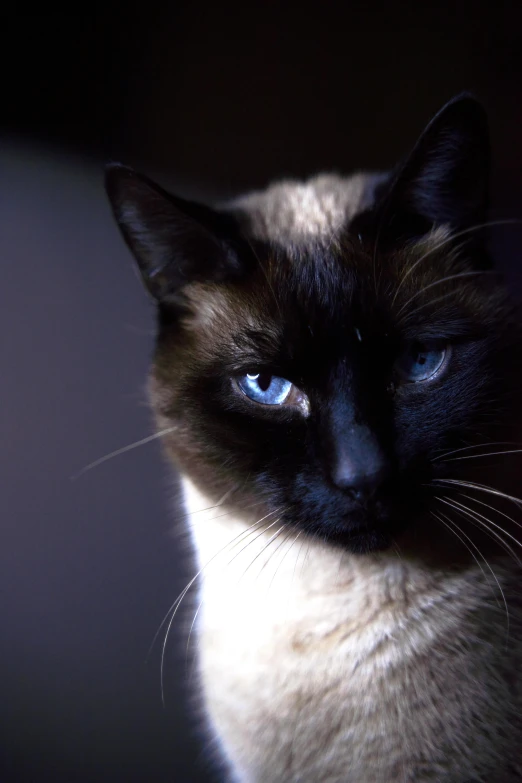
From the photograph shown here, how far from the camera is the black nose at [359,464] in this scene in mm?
835

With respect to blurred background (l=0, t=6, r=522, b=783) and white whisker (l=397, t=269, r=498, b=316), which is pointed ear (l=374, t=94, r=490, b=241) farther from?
blurred background (l=0, t=6, r=522, b=783)

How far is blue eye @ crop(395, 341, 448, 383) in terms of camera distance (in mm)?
962

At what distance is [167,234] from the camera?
1.00 metres

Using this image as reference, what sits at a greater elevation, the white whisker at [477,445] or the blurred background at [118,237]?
the blurred background at [118,237]

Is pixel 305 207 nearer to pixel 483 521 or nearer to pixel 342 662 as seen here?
pixel 483 521

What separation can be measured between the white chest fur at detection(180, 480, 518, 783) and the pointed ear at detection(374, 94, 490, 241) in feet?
1.67

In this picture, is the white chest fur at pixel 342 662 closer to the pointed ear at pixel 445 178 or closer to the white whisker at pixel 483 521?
the white whisker at pixel 483 521

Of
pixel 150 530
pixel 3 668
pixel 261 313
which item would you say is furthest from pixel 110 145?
pixel 3 668

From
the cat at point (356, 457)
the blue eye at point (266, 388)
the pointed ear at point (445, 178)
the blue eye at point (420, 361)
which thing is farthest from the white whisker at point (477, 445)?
the pointed ear at point (445, 178)

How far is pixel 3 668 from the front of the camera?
3.59 ft

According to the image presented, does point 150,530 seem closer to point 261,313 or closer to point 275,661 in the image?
point 275,661

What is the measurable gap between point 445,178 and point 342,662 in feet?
2.42

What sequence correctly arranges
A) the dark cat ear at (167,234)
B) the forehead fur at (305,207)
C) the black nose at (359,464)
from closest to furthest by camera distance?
the black nose at (359,464) → the dark cat ear at (167,234) → the forehead fur at (305,207)

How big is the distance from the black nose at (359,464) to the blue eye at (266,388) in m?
0.14
